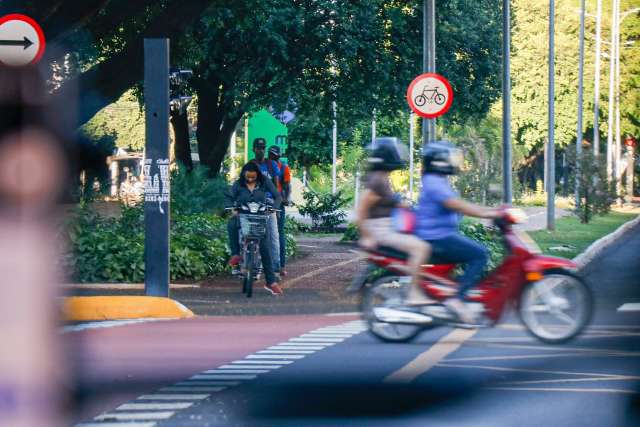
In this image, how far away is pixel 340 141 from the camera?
55.7 metres

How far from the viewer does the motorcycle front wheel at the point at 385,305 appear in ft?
39.0

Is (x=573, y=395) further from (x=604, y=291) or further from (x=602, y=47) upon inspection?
(x=602, y=47)

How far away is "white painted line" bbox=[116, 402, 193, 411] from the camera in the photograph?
866 cm

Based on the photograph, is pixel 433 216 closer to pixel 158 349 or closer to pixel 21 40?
pixel 158 349

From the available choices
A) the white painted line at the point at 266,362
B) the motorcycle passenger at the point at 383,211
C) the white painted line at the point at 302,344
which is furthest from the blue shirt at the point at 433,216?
the white painted line at the point at 266,362

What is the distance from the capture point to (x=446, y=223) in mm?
11656

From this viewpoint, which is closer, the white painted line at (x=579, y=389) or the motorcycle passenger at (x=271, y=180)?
the white painted line at (x=579, y=389)

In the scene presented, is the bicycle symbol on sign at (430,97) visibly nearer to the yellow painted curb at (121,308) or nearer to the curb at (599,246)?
the yellow painted curb at (121,308)

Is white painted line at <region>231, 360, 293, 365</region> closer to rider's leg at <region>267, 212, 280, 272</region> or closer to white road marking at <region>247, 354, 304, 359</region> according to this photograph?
white road marking at <region>247, 354, 304, 359</region>

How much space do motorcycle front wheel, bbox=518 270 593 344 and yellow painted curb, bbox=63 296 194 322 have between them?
4.72 metres

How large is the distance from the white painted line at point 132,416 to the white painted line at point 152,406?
154 mm

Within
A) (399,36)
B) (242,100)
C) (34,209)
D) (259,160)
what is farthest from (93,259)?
(399,36)

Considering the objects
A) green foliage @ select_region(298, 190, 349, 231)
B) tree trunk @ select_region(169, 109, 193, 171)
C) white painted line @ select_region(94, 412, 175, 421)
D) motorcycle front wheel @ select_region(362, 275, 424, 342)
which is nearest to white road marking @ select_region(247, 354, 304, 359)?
motorcycle front wheel @ select_region(362, 275, 424, 342)

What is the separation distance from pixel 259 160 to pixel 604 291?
463 centimetres
